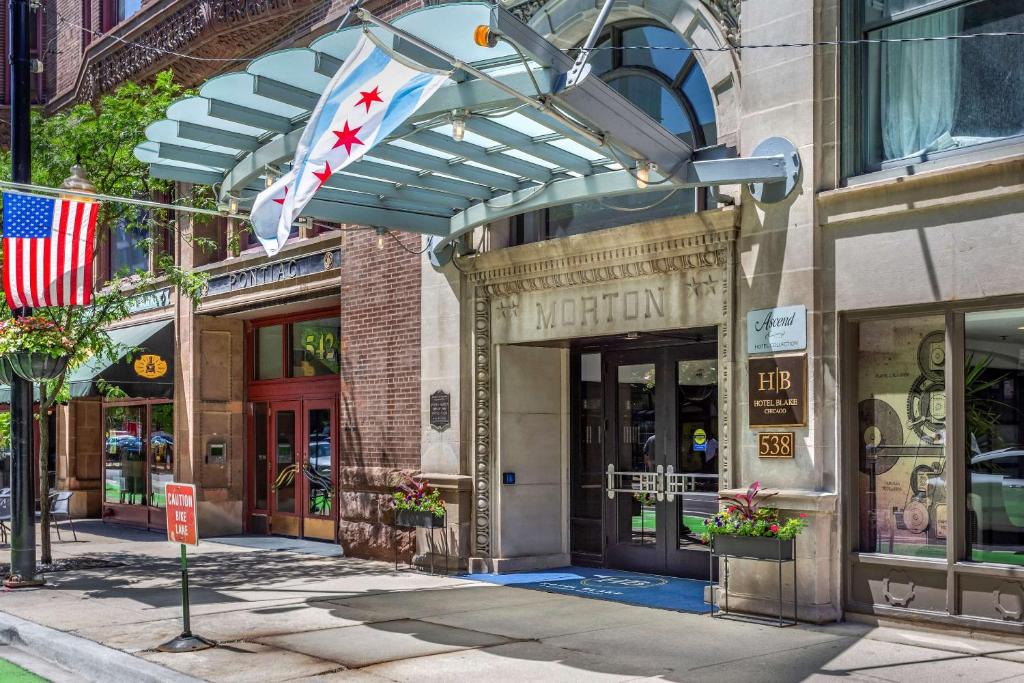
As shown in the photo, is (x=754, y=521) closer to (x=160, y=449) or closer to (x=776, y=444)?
(x=776, y=444)

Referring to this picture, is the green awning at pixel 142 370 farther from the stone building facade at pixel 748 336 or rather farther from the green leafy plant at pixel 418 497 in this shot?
the green leafy plant at pixel 418 497

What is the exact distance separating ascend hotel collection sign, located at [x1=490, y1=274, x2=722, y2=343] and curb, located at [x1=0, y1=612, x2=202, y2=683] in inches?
217

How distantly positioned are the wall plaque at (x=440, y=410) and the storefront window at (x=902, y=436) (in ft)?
16.7

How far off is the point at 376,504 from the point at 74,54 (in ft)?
45.5

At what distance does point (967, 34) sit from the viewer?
8.84m

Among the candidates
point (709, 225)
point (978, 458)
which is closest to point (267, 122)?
point (709, 225)

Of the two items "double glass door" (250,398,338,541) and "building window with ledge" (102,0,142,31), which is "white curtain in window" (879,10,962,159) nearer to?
"double glass door" (250,398,338,541)

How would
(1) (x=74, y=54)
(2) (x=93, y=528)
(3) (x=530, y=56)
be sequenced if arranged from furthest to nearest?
(1) (x=74, y=54)
(2) (x=93, y=528)
(3) (x=530, y=56)

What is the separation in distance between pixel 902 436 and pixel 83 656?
6.80 meters

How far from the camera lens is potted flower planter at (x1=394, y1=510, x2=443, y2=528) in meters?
12.4

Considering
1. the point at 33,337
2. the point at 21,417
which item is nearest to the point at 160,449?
the point at 21,417

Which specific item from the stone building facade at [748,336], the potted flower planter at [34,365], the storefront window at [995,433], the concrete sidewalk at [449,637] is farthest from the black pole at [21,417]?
the storefront window at [995,433]

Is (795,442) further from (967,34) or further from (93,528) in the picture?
(93,528)

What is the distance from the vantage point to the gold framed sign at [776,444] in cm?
931
